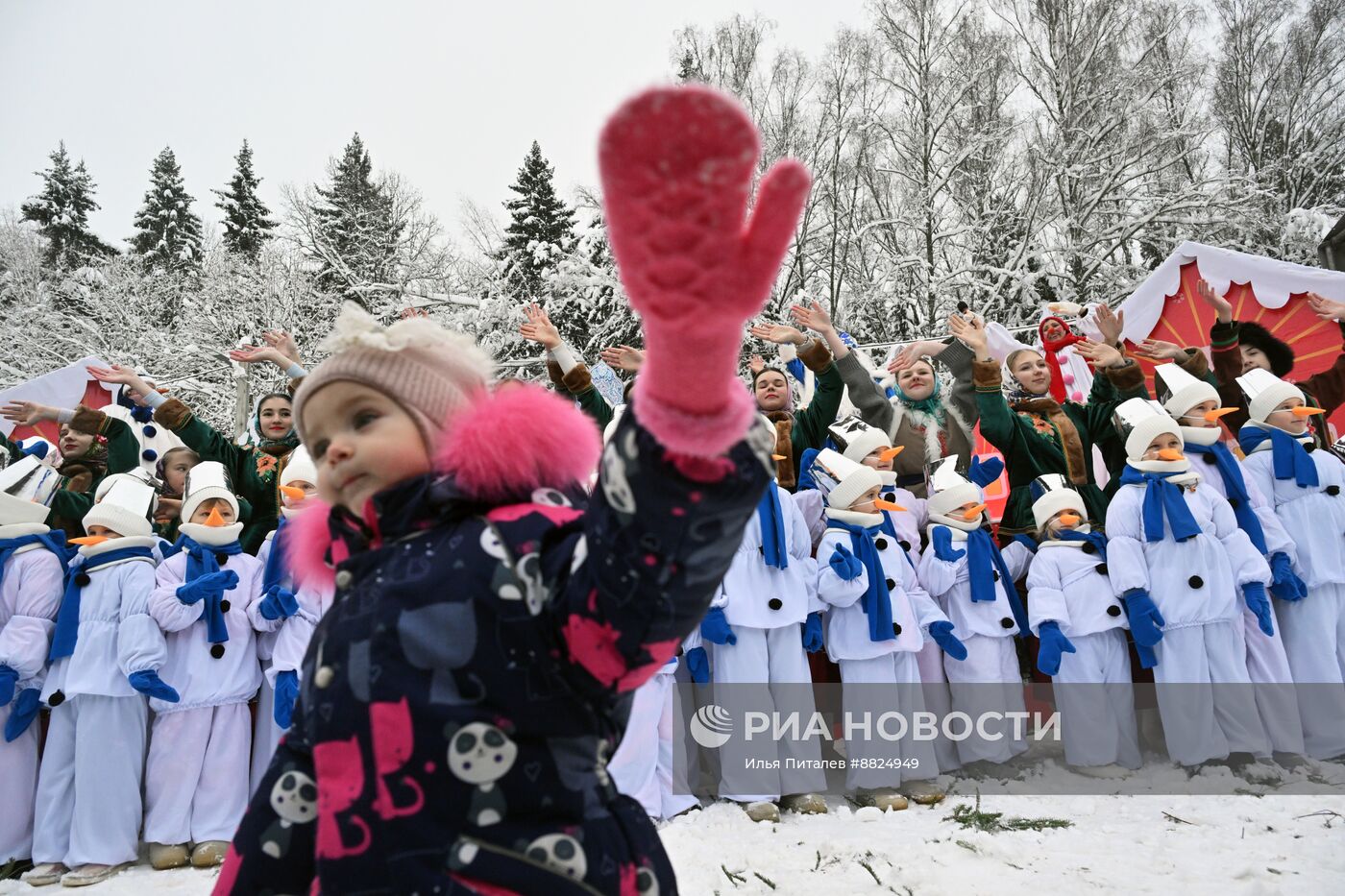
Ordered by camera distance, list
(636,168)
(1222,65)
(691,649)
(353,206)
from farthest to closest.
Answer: (353,206)
(1222,65)
(691,649)
(636,168)

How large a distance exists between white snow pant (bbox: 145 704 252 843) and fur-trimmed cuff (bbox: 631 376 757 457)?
435cm

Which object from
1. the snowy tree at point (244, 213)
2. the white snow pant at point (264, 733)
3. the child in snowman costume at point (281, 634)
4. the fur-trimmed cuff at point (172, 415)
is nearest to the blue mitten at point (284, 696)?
the child in snowman costume at point (281, 634)

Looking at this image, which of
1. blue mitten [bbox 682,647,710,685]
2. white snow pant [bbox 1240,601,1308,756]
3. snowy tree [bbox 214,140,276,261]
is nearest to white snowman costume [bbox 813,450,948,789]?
blue mitten [bbox 682,647,710,685]

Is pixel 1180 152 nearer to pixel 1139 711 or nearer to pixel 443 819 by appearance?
pixel 1139 711

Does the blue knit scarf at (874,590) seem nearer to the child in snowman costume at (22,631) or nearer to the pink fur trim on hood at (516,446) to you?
the pink fur trim on hood at (516,446)

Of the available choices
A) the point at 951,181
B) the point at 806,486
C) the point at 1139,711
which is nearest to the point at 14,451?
the point at 806,486

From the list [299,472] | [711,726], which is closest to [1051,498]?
[711,726]

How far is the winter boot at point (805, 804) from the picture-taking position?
456cm

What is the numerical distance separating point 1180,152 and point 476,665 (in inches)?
724

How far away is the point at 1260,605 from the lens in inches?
192

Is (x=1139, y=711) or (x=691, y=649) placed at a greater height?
(x=691, y=649)

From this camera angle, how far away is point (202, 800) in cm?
436

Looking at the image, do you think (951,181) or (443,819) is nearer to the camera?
(443,819)

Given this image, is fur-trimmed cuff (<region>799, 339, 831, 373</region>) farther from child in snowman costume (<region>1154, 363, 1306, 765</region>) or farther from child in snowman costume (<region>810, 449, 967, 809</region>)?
child in snowman costume (<region>1154, 363, 1306, 765</region>)
